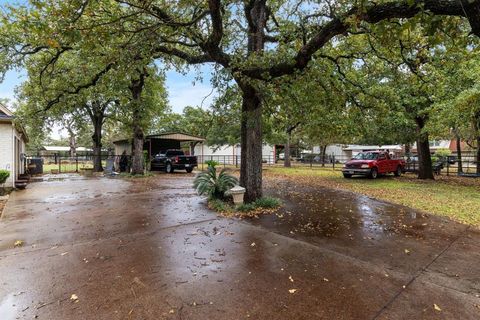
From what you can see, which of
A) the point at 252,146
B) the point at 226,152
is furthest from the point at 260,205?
the point at 226,152

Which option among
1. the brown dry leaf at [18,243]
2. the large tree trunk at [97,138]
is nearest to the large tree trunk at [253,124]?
the brown dry leaf at [18,243]

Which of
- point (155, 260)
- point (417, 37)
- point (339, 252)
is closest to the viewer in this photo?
point (155, 260)

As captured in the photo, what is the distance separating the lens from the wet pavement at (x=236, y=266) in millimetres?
2838

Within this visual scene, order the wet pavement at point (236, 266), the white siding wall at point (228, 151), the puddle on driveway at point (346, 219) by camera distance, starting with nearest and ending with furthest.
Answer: the wet pavement at point (236, 266), the puddle on driveway at point (346, 219), the white siding wall at point (228, 151)

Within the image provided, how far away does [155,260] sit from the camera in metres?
4.03

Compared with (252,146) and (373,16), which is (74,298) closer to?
(252,146)

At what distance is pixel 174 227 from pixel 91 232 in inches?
61.6

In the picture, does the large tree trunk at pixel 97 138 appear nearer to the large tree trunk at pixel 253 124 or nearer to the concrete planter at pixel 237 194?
the large tree trunk at pixel 253 124

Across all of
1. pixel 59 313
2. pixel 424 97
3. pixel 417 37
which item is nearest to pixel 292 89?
pixel 417 37

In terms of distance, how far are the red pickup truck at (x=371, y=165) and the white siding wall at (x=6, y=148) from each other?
51.9 feet

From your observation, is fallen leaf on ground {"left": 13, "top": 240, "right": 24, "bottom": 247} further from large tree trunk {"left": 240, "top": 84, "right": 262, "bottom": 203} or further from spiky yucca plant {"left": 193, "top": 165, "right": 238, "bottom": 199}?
large tree trunk {"left": 240, "top": 84, "right": 262, "bottom": 203}

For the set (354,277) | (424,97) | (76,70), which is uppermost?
(76,70)

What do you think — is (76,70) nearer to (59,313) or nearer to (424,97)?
(59,313)

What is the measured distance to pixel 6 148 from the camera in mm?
11008
